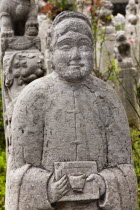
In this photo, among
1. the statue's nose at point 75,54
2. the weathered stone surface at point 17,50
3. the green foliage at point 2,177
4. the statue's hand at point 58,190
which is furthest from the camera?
the green foliage at point 2,177

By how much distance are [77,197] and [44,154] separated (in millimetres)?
393

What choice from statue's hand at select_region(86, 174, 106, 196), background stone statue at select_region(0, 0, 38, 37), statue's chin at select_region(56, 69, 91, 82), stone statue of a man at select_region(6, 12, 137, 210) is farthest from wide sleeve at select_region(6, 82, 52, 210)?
background stone statue at select_region(0, 0, 38, 37)

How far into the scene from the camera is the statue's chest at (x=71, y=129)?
110 inches

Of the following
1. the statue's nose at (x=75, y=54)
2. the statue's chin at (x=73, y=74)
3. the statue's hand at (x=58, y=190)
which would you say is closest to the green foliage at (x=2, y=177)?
the statue's hand at (x=58, y=190)

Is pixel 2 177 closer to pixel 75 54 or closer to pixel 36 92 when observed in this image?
pixel 36 92

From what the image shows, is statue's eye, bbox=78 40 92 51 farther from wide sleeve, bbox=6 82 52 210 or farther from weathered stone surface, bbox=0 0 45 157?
weathered stone surface, bbox=0 0 45 157

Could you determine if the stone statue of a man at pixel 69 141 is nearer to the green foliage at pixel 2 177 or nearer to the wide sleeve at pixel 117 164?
the wide sleeve at pixel 117 164

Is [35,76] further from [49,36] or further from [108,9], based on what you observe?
[108,9]

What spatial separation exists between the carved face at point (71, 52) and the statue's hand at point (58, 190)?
0.75 meters

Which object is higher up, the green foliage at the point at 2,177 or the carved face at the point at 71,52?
the carved face at the point at 71,52

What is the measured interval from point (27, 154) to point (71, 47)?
33.4 inches

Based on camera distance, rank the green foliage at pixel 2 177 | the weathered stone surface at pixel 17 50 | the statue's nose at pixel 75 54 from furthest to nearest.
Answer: the green foliage at pixel 2 177
the weathered stone surface at pixel 17 50
the statue's nose at pixel 75 54

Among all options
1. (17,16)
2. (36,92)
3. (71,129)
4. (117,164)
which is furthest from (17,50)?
(117,164)

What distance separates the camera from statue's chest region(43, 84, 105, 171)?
2.79 metres
